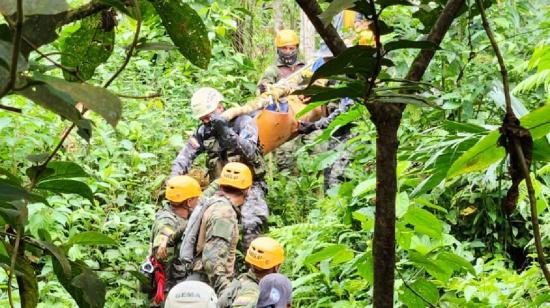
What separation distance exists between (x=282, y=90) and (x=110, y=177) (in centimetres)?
185

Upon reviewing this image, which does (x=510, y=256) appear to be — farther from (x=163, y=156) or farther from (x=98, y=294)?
(x=98, y=294)

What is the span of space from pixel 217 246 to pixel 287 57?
319 cm

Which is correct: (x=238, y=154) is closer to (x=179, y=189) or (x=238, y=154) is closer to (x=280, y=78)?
(x=179, y=189)

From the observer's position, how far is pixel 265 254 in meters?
6.27

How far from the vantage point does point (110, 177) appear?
804cm

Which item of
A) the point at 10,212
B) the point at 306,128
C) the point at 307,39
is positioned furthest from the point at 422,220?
the point at 307,39

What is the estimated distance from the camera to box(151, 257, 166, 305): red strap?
6.73 metres

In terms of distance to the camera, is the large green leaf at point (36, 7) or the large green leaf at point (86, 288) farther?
the large green leaf at point (86, 288)

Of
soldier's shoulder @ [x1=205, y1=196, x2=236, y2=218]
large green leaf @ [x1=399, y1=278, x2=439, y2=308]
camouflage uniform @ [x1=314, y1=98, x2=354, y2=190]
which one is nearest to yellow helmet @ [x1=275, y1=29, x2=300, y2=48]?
camouflage uniform @ [x1=314, y1=98, x2=354, y2=190]

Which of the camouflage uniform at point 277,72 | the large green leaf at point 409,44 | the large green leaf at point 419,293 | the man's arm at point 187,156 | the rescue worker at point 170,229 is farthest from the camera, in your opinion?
the camouflage uniform at point 277,72

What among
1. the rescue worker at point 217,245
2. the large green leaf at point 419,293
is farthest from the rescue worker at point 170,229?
the large green leaf at point 419,293

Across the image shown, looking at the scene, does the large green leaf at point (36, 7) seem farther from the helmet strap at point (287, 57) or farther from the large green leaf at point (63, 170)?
the helmet strap at point (287, 57)

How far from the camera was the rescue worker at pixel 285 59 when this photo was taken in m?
8.98

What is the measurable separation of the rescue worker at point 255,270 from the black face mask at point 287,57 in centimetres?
316
